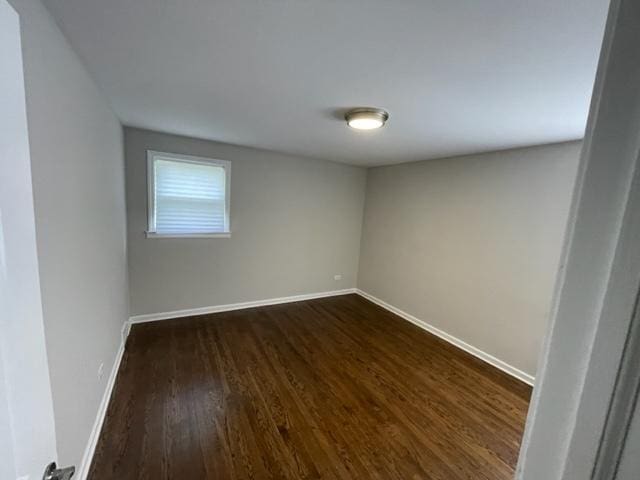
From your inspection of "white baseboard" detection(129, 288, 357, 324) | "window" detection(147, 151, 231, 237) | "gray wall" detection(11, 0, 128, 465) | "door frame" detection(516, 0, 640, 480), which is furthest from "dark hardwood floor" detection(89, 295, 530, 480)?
"door frame" detection(516, 0, 640, 480)

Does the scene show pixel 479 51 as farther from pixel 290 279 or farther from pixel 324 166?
pixel 290 279

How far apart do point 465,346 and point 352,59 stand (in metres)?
3.27

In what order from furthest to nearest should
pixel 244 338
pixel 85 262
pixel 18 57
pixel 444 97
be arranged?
1. pixel 244 338
2. pixel 444 97
3. pixel 85 262
4. pixel 18 57

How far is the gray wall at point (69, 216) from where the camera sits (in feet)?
3.56

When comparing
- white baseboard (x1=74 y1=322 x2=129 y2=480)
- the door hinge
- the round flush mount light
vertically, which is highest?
the round flush mount light

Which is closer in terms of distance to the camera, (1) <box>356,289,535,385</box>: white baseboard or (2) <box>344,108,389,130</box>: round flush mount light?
(2) <box>344,108,389,130</box>: round flush mount light

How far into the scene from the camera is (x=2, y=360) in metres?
0.50

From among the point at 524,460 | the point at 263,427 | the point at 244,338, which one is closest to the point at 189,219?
the point at 244,338

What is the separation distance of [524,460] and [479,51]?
1.54m

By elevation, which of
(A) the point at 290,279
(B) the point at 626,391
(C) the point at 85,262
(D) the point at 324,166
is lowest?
(A) the point at 290,279

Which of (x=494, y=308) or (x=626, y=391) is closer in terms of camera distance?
(x=626, y=391)

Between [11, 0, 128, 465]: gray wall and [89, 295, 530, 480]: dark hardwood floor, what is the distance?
14.8 inches

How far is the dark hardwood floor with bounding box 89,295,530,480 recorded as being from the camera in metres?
1.69

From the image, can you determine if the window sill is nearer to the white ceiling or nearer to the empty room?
the empty room
